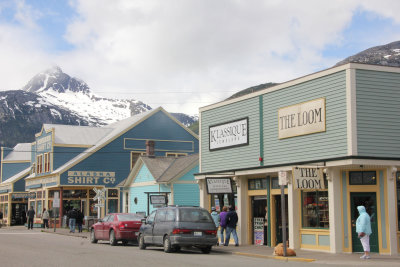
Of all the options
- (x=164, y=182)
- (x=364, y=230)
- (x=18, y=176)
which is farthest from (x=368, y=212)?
(x=18, y=176)

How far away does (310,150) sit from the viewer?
22.7 meters

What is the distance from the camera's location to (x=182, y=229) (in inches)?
827

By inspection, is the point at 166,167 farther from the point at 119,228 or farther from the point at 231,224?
the point at 231,224

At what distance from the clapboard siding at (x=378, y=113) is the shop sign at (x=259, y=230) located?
688cm

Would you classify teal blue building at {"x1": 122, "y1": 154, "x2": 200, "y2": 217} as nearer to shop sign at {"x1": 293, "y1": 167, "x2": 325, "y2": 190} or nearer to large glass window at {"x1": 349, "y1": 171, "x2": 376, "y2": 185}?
shop sign at {"x1": 293, "y1": 167, "x2": 325, "y2": 190}

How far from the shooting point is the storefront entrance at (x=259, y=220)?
25802 millimetres

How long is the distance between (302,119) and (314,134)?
886 millimetres

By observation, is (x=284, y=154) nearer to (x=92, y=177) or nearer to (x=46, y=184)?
(x=92, y=177)

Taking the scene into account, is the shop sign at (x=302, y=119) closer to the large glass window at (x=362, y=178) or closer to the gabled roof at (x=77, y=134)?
the large glass window at (x=362, y=178)

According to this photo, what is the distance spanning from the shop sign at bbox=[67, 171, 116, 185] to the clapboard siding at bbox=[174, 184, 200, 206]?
12.4 meters

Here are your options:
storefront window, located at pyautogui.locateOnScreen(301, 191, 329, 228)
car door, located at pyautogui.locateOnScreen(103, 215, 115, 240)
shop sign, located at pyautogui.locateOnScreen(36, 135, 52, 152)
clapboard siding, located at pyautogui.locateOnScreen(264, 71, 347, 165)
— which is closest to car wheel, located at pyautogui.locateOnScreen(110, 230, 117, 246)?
car door, located at pyautogui.locateOnScreen(103, 215, 115, 240)

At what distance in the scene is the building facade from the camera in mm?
20922

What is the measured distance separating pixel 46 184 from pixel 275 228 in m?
29.4

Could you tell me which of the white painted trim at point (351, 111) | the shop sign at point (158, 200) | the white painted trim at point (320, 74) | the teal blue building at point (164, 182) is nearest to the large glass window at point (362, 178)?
the white painted trim at point (351, 111)
